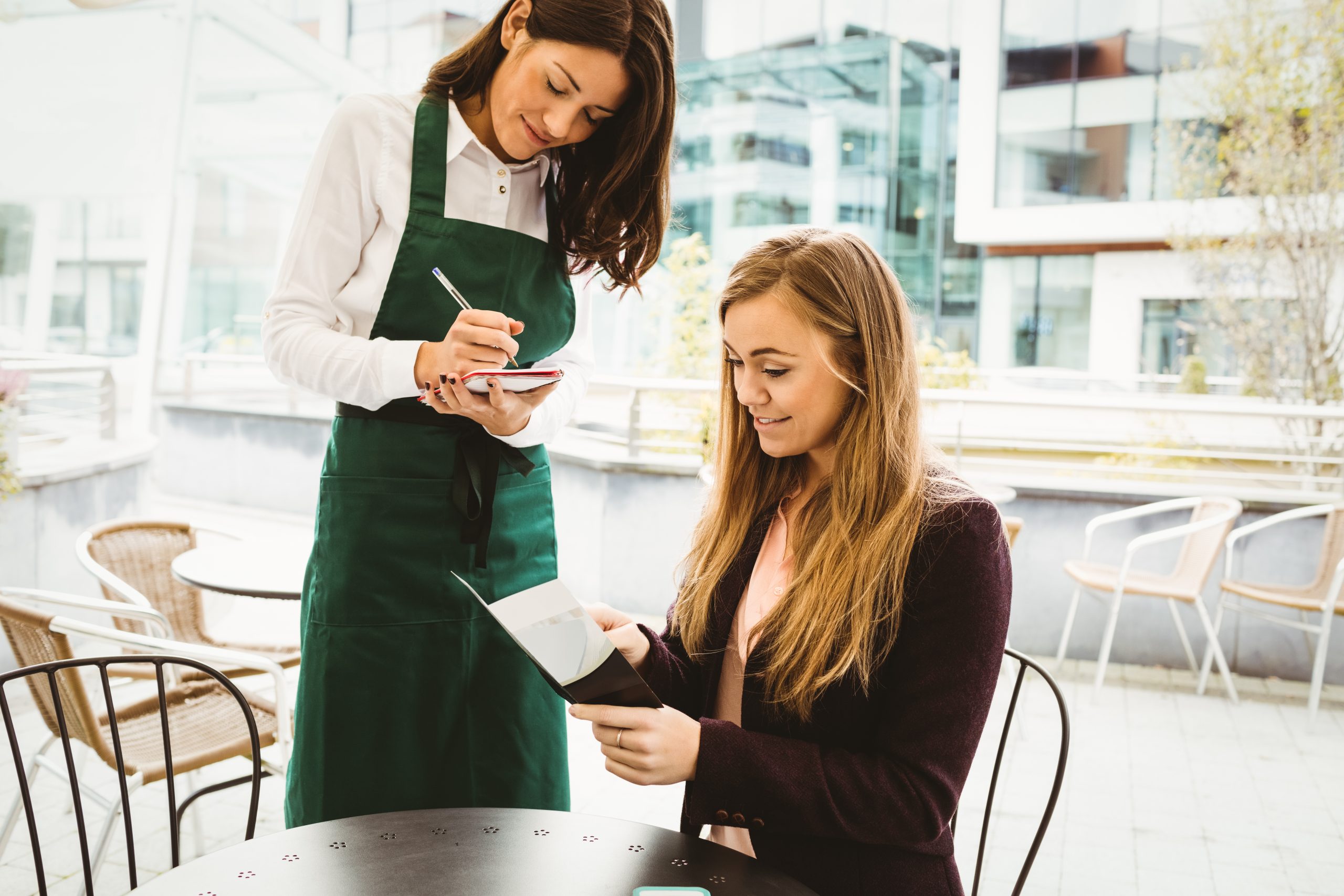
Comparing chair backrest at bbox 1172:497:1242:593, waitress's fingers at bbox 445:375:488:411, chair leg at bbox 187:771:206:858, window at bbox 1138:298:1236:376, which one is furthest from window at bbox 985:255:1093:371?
waitress's fingers at bbox 445:375:488:411

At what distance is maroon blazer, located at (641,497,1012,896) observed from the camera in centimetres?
100

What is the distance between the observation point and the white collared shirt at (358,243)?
1.23 metres

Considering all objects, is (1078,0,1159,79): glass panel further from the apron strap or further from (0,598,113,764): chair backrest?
(0,598,113,764): chair backrest

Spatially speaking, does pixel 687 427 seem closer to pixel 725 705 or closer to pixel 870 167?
pixel 725 705

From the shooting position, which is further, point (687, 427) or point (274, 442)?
point (274, 442)

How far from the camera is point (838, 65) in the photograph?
9.75 metres

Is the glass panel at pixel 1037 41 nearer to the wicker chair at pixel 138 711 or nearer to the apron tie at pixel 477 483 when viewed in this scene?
the wicker chair at pixel 138 711

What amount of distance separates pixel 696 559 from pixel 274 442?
6.77m

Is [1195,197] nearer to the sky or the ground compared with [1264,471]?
nearer to the sky

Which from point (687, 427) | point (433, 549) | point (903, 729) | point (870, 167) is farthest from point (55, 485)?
point (870, 167)

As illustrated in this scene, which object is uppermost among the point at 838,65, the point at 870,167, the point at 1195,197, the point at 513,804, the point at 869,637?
the point at 838,65

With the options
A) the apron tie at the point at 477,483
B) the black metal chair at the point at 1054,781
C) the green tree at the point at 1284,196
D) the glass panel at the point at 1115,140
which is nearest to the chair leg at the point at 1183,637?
the green tree at the point at 1284,196

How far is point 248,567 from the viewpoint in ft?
8.93

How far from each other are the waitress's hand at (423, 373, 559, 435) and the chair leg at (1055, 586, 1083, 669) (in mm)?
3560
